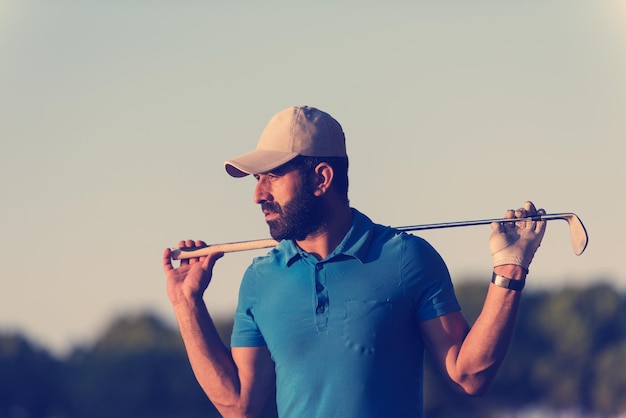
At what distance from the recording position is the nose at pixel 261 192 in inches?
365

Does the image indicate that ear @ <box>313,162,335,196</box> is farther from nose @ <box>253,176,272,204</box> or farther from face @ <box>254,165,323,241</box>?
nose @ <box>253,176,272,204</box>

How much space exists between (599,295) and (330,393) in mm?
96003

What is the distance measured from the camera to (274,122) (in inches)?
372

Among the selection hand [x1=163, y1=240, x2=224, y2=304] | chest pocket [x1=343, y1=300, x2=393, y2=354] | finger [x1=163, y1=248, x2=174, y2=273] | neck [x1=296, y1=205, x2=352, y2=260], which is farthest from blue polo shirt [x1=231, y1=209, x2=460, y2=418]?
finger [x1=163, y1=248, x2=174, y2=273]

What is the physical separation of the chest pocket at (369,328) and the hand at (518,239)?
637 millimetres

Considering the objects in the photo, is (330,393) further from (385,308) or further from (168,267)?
(168,267)

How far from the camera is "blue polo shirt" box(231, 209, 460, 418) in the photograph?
884 cm

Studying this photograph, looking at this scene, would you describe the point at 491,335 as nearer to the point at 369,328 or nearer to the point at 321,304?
the point at 369,328

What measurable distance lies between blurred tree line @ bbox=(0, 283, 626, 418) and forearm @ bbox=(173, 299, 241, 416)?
89.0 metres

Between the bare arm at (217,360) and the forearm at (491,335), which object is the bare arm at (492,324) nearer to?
the forearm at (491,335)

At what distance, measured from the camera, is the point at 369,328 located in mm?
8836

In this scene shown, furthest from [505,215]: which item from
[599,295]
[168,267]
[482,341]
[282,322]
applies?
[599,295]

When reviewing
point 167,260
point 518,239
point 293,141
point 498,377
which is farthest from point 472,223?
point 498,377

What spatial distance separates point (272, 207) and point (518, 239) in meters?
1.37
